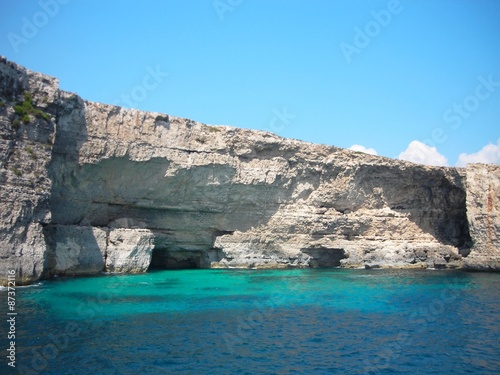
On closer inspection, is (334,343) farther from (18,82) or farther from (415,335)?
(18,82)

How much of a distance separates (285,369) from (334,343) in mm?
3139

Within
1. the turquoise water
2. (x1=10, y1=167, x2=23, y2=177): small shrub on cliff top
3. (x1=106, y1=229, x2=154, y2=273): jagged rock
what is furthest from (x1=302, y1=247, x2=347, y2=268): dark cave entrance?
(x1=10, y1=167, x2=23, y2=177): small shrub on cliff top

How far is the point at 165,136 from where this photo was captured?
109 feet

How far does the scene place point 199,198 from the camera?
35750 millimetres

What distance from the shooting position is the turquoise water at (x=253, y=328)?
13055 mm

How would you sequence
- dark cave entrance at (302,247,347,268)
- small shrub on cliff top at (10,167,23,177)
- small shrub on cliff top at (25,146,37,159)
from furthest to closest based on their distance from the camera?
1. dark cave entrance at (302,247,347,268)
2. small shrub on cliff top at (25,146,37,159)
3. small shrub on cliff top at (10,167,23,177)

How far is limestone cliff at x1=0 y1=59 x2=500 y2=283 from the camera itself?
83.8 feet

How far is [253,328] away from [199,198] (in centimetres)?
1965

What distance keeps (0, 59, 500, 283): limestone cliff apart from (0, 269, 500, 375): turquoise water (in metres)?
3.96

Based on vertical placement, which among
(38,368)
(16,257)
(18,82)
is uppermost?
(18,82)

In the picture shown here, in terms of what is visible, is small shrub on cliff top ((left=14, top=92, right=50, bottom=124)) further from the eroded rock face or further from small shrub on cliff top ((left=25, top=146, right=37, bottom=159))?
the eroded rock face

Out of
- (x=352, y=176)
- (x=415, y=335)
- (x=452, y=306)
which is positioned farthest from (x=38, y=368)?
(x=352, y=176)

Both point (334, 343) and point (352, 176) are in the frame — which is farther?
point (352, 176)

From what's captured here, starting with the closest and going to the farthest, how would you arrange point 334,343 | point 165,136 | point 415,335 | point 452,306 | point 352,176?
point 334,343 → point 415,335 → point 452,306 → point 165,136 → point 352,176
